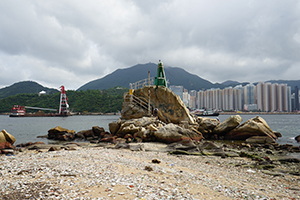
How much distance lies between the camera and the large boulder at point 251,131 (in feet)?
61.0

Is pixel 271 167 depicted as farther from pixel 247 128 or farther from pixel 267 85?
pixel 267 85

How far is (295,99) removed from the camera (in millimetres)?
145250

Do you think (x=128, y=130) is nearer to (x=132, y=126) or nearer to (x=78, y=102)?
(x=132, y=126)

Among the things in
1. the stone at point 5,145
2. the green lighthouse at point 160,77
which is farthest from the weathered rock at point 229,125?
the stone at point 5,145

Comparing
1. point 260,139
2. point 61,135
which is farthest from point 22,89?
point 260,139

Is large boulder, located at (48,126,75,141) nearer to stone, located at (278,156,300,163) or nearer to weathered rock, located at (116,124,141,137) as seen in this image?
weathered rock, located at (116,124,141,137)

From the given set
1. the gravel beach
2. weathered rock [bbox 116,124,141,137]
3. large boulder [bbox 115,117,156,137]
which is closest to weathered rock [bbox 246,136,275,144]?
large boulder [bbox 115,117,156,137]

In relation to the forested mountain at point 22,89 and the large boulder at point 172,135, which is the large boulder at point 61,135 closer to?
the large boulder at point 172,135

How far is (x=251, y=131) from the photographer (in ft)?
62.2

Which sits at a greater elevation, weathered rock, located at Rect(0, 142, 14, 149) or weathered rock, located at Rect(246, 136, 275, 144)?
weathered rock, located at Rect(0, 142, 14, 149)

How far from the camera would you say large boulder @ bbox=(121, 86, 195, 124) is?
77.0ft

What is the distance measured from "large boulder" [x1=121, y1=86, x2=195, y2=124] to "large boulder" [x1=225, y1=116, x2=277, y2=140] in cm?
499

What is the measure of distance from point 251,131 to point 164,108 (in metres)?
10.3

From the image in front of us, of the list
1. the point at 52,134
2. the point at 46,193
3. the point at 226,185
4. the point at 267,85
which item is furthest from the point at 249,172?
the point at 267,85
